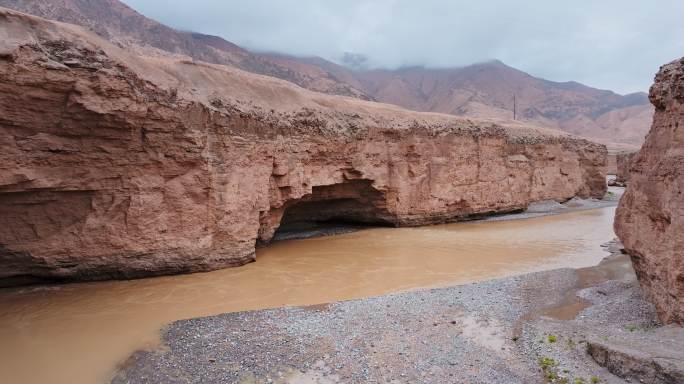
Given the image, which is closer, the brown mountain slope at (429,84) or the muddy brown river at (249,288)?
the muddy brown river at (249,288)

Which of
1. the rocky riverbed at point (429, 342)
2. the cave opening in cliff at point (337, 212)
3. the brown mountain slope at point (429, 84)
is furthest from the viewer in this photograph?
the brown mountain slope at point (429, 84)

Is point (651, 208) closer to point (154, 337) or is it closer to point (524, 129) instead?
point (154, 337)

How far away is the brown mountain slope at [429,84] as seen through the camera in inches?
1831

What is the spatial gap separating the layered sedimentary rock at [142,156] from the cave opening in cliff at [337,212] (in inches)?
23.3

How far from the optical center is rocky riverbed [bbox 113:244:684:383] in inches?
179

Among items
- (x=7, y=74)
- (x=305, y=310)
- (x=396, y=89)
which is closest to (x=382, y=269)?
(x=305, y=310)

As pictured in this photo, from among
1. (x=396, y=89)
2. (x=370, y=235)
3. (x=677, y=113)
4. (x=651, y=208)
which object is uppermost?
(x=396, y=89)

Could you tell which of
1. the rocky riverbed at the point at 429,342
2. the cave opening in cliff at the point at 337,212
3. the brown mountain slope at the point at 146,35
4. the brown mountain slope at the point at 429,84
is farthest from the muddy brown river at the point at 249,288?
the brown mountain slope at the point at 429,84

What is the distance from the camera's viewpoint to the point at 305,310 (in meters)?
6.77

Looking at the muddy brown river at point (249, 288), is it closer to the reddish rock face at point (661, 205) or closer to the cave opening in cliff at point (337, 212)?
the cave opening in cliff at point (337, 212)

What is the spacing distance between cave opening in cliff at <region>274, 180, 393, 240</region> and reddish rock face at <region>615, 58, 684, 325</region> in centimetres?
903

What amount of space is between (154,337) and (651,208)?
23.3ft

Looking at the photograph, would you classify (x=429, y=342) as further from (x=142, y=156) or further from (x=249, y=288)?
(x=142, y=156)

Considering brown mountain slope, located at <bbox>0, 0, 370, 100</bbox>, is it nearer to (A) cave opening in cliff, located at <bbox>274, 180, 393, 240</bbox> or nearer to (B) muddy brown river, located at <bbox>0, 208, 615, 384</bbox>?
(A) cave opening in cliff, located at <bbox>274, 180, 393, 240</bbox>
